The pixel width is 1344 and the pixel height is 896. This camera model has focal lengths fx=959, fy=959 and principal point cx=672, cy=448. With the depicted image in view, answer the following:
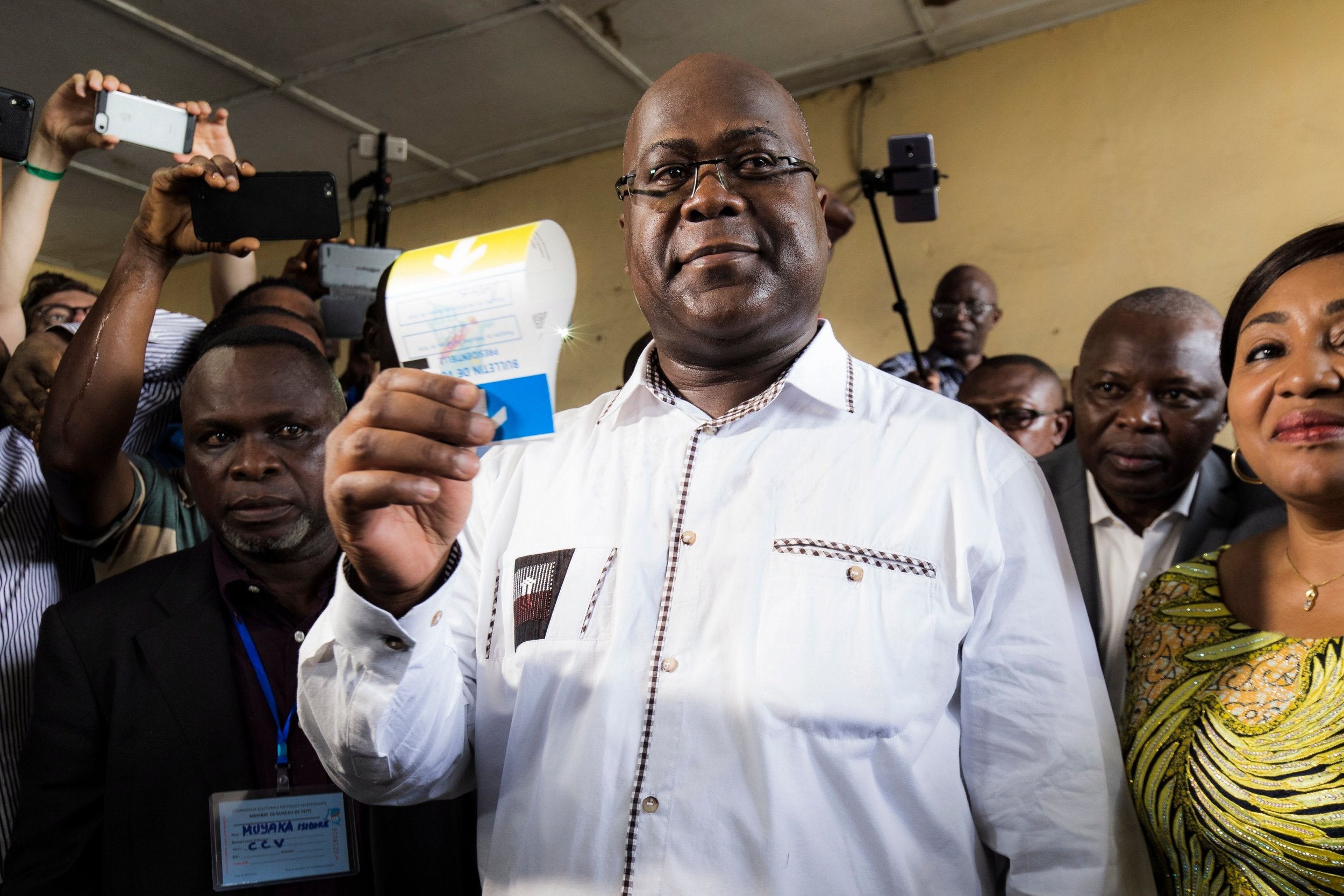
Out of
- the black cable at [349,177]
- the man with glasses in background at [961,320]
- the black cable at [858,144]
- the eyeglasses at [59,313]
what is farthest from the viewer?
the black cable at [349,177]

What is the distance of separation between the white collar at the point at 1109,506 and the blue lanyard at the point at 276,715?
1.55 m

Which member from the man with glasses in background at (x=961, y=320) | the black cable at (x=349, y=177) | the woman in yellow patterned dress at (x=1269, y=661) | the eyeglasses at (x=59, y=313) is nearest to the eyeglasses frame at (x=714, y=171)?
the woman in yellow patterned dress at (x=1269, y=661)

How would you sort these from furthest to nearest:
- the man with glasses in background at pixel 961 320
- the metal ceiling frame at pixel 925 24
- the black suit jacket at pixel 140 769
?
the metal ceiling frame at pixel 925 24 → the man with glasses in background at pixel 961 320 → the black suit jacket at pixel 140 769

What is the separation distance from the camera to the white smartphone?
5.41ft

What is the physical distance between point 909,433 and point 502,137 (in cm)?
450

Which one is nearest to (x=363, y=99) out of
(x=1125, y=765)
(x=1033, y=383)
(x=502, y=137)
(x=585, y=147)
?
(x=502, y=137)

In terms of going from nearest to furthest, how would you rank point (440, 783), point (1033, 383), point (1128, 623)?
point (440, 783) → point (1128, 623) → point (1033, 383)

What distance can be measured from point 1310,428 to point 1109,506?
2.85 feet

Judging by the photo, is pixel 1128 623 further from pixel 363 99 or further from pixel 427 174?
pixel 427 174

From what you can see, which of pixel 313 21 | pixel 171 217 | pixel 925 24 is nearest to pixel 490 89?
pixel 313 21

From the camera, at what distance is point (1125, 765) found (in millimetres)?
1212

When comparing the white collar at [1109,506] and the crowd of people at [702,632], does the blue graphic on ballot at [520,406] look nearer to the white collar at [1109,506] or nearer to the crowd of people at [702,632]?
the crowd of people at [702,632]

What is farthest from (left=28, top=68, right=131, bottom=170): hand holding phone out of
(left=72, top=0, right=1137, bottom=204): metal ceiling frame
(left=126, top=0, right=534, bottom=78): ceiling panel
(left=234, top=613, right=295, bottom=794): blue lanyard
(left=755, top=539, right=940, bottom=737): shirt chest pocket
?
(left=72, top=0, right=1137, bottom=204): metal ceiling frame

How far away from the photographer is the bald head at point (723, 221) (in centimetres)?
116
